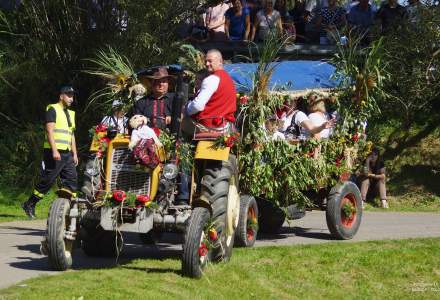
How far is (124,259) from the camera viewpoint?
38.4ft

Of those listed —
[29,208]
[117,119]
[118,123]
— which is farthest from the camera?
[29,208]

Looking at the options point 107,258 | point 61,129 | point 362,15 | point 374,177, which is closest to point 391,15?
point 362,15

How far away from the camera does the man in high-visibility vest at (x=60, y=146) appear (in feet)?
47.8

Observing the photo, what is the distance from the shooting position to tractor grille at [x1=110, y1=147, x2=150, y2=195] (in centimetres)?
1070

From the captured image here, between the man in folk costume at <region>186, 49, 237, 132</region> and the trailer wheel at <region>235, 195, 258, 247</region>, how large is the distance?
1720 mm

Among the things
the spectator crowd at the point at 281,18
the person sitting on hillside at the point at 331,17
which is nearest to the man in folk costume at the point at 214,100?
the spectator crowd at the point at 281,18

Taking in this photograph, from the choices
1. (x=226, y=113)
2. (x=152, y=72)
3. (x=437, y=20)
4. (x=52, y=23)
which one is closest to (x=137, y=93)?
(x=152, y=72)

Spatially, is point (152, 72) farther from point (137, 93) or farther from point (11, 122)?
point (11, 122)

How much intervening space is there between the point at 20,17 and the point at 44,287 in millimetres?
9931

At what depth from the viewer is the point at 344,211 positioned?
13.9m

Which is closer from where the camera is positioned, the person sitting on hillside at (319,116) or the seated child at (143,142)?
the seated child at (143,142)

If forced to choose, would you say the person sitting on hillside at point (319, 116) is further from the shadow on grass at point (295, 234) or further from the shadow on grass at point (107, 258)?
the shadow on grass at point (107, 258)

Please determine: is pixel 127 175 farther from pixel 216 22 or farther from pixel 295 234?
pixel 216 22

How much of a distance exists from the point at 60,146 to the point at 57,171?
379 mm
